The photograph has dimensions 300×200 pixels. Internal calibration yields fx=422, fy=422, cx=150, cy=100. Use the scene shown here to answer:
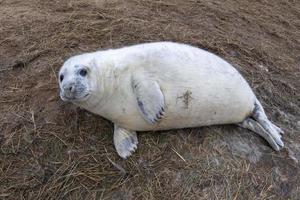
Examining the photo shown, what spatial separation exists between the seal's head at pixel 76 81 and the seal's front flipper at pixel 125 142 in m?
0.43

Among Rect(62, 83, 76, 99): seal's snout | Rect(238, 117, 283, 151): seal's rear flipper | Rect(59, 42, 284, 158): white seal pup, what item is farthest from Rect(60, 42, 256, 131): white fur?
Rect(238, 117, 283, 151): seal's rear flipper

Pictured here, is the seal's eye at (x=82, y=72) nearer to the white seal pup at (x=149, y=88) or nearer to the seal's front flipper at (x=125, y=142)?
the white seal pup at (x=149, y=88)

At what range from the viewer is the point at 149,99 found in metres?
3.17

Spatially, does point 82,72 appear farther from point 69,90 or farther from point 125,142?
point 125,142

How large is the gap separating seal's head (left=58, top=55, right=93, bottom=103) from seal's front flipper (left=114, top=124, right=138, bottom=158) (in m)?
0.43

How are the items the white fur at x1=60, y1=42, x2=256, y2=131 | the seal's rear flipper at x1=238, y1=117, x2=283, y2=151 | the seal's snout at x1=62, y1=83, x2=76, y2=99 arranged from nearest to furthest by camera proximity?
the seal's snout at x1=62, y1=83, x2=76, y2=99, the white fur at x1=60, y1=42, x2=256, y2=131, the seal's rear flipper at x1=238, y1=117, x2=283, y2=151

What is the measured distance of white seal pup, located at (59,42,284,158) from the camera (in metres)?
3.18

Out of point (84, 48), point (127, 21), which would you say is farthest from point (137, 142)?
point (127, 21)

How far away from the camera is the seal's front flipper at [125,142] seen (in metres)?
3.28

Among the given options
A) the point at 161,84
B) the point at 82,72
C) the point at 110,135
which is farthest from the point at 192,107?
the point at 82,72

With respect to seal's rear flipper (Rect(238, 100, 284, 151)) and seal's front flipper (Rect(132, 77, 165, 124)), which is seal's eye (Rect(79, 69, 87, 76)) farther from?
seal's rear flipper (Rect(238, 100, 284, 151))

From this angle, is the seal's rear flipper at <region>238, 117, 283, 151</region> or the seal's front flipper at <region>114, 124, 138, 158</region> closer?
the seal's front flipper at <region>114, 124, 138, 158</region>

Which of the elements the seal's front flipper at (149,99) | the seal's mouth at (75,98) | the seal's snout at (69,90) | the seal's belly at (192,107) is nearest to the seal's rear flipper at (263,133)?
the seal's belly at (192,107)

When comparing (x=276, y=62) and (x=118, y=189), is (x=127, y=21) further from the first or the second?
(x=118, y=189)
